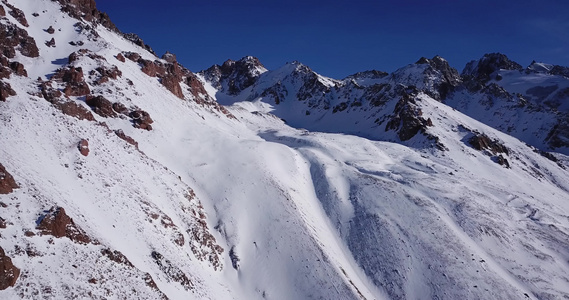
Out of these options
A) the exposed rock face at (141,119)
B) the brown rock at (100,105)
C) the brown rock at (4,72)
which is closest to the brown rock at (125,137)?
the brown rock at (100,105)

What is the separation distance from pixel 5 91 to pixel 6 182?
15.9 meters

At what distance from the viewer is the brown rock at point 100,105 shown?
137 ft

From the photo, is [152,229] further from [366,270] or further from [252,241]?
[366,270]

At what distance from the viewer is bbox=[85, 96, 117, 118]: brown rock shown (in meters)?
41.8

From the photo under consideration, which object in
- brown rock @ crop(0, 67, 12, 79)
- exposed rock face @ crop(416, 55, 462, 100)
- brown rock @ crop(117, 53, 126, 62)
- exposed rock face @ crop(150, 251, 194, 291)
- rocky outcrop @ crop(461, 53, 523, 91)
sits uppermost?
rocky outcrop @ crop(461, 53, 523, 91)

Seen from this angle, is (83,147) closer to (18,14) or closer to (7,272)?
(7,272)

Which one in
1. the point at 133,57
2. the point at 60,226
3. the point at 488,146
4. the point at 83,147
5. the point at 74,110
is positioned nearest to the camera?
the point at 60,226

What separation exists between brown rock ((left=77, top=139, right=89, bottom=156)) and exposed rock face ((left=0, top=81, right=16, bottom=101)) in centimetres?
812

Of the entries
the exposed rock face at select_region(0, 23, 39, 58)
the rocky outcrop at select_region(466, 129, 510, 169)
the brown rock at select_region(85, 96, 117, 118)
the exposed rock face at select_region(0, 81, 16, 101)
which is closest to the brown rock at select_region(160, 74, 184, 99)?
the exposed rock face at select_region(0, 23, 39, 58)

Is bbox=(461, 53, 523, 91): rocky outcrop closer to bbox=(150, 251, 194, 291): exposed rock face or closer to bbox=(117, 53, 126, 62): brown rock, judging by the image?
bbox=(117, 53, 126, 62): brown rock

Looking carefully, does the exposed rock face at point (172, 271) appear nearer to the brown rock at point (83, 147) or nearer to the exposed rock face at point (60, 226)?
the exposed rock face at point (60, 226)

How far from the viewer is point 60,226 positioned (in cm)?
2130

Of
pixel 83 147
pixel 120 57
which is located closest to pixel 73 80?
pixel 83 147

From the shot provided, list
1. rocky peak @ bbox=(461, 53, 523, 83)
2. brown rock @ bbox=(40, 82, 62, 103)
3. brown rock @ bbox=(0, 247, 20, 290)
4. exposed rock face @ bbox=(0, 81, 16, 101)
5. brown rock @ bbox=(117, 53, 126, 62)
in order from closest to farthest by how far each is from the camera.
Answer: brown rock @ bbox=(0, 247, 20, 290) → exposed rock face @ bbox=(0, 81, 16, 101) → brown rock @ bbox=(40, 82, 62, 103) → brown rock @ bbox=(117, 53, 126, 62) → rocky peak @ bbox=(461, 53, 523, 83)
